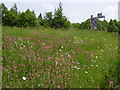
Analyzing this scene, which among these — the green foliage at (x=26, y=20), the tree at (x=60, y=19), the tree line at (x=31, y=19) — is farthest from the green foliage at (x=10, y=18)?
the tree at (x=60, y=19)

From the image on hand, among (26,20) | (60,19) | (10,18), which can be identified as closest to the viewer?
(60,19)

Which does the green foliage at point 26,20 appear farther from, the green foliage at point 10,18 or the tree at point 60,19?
the tree at point 60,19

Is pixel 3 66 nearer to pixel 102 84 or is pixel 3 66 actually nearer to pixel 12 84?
pixel 12 84

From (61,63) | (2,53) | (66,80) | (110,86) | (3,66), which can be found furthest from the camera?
(2,53)

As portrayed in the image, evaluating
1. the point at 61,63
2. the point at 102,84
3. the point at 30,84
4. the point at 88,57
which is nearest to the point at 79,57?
the point at 88,57

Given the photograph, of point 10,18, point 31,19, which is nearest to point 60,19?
point 31,19

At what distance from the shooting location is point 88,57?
6.70 metres

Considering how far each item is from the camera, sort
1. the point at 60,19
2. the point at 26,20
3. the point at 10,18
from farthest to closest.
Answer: the point at 10,18
the point at 26,20
the point at 60,19

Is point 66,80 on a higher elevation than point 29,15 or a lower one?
lower

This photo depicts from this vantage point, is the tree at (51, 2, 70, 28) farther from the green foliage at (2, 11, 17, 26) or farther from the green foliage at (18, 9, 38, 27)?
the green foliage at (2, 11, 17, 26)

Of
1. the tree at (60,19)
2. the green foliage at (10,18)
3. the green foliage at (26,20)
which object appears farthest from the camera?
the green foliage at (10,18)

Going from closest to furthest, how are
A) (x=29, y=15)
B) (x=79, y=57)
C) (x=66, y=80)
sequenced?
(x=66, y=80) < (x=79, y=57) < (x=29, y=15)

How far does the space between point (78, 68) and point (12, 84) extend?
7.70 ft

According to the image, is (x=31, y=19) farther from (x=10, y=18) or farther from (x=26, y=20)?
(x=10, y=18)
